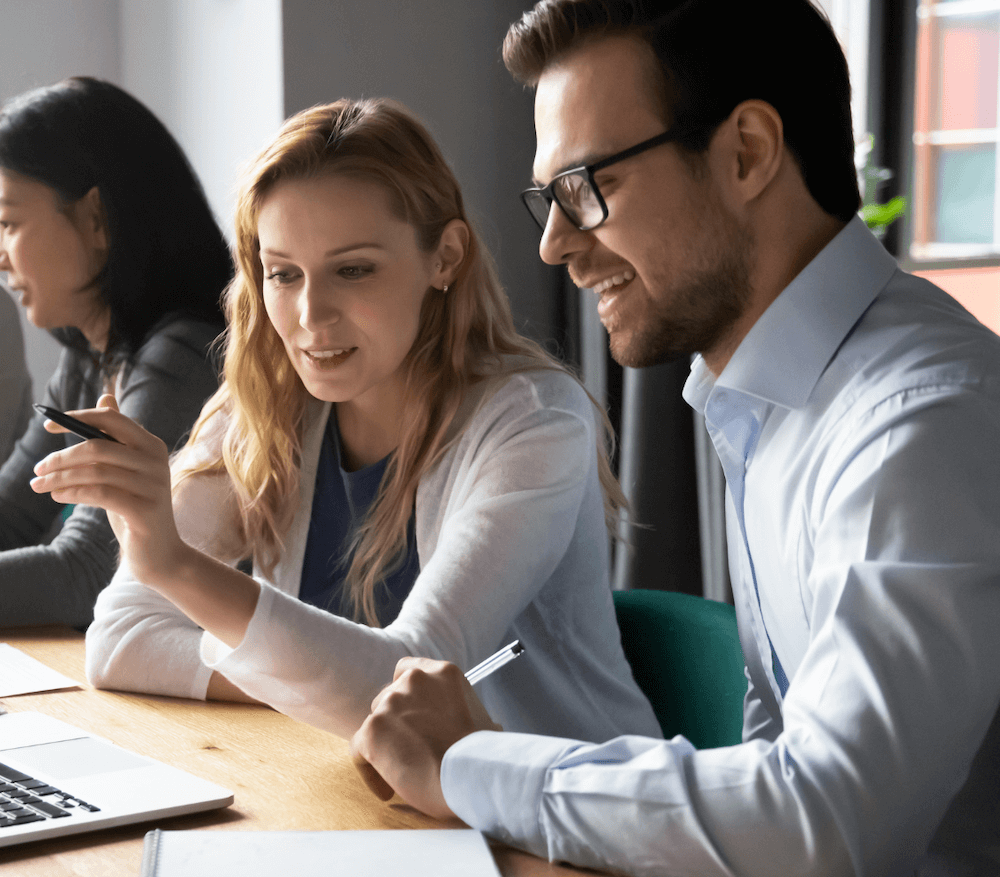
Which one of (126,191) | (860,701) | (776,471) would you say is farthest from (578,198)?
(126,191)

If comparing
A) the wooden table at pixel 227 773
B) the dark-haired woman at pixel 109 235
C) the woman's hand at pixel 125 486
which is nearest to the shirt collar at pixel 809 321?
the wooden table at pixel 227 773

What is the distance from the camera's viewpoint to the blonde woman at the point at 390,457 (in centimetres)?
122

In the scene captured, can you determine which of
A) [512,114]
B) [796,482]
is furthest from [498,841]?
[512,114]

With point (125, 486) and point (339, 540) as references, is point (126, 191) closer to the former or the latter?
point (339, 540)

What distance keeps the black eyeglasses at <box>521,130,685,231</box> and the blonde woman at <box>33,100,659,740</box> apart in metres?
0.35

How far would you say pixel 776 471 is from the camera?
0.89m

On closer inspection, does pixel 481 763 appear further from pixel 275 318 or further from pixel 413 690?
pixel 275 318

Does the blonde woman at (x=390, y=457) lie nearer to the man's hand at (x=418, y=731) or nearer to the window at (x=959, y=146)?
the man's hand at (x=418, y=731)

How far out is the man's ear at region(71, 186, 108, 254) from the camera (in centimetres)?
194

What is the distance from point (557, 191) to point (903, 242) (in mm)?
1778

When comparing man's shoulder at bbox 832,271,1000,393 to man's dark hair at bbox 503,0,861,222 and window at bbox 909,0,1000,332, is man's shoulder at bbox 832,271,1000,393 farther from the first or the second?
window at bbox 909,0,1000,332

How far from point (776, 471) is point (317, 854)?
1.49 feet

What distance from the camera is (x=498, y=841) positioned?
2.63 feet

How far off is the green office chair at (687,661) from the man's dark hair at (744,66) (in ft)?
1.57
